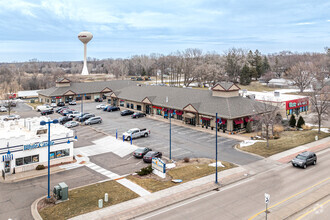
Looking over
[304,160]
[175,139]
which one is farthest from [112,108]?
[304,160]

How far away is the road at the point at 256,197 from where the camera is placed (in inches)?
874

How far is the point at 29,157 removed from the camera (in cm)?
3216

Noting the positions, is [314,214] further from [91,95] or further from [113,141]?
[91,95]

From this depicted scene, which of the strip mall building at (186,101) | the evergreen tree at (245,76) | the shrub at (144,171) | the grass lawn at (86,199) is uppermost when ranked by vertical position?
the evergreen tree at (245,76)

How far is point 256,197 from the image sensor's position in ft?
82.4

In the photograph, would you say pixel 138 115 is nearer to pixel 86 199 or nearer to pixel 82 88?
pixel 82 88

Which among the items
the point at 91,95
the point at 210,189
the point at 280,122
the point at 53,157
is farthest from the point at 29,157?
the point at 91,95

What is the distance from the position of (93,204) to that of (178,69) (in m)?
121

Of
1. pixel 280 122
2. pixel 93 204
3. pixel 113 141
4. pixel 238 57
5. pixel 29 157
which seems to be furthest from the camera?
pixel 238 57

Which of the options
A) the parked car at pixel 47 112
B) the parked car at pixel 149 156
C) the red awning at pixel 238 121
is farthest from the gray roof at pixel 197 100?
the parked car at pixel 149 156

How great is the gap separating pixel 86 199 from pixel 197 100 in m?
38.7

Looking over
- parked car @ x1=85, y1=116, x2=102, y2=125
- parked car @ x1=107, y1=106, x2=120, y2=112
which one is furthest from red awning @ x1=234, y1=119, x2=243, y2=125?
parked car @ x1=107, y1=106, x2=120, y2=112

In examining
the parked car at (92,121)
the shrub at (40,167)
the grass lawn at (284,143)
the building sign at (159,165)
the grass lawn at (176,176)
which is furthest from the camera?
the parked car at (92,121)

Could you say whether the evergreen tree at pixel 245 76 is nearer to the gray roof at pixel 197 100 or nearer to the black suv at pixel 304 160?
the gray roof at pixel 197 100
